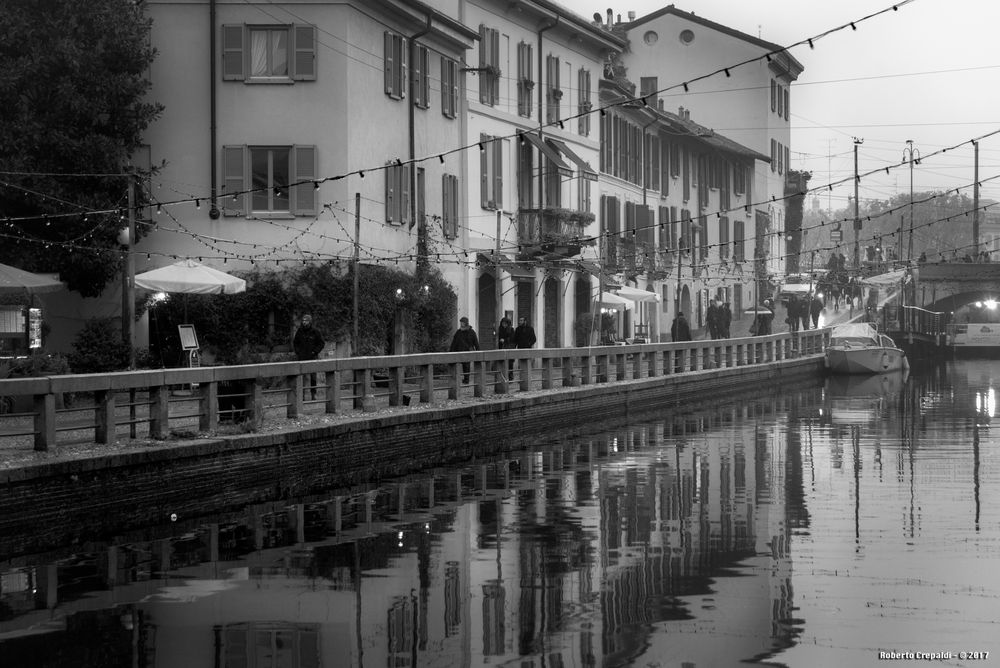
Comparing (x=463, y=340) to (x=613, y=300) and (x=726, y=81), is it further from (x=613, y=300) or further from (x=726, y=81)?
(x=726, y=81)

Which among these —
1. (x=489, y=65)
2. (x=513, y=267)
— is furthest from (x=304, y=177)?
(x=513, y=267)

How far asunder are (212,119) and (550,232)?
15001mm

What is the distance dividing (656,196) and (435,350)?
27.0m

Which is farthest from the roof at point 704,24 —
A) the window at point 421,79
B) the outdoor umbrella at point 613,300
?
the window at point 421,79

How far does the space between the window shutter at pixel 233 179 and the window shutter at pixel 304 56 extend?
6.69 ft

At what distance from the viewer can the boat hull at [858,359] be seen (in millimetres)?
57344

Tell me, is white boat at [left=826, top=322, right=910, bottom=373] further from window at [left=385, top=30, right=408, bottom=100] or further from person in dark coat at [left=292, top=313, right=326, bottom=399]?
person in dark coat at [left=292, top=313, right=326, bottom=399]

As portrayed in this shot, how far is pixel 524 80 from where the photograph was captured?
48375 millimetres

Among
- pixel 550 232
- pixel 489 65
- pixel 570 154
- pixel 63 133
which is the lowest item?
pixel 550 232

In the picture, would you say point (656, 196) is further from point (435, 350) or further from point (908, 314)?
point (435, 350)

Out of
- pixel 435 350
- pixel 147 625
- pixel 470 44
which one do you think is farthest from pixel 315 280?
pixel 147 625

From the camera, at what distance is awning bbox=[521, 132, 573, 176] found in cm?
4662

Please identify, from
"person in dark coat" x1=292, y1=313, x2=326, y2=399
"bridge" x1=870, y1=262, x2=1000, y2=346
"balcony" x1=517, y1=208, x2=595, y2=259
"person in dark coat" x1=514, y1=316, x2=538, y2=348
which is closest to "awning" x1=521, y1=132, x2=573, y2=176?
"balcony" x1=517, y1=208, x2=595, y2=259

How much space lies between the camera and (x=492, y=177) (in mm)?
46219
